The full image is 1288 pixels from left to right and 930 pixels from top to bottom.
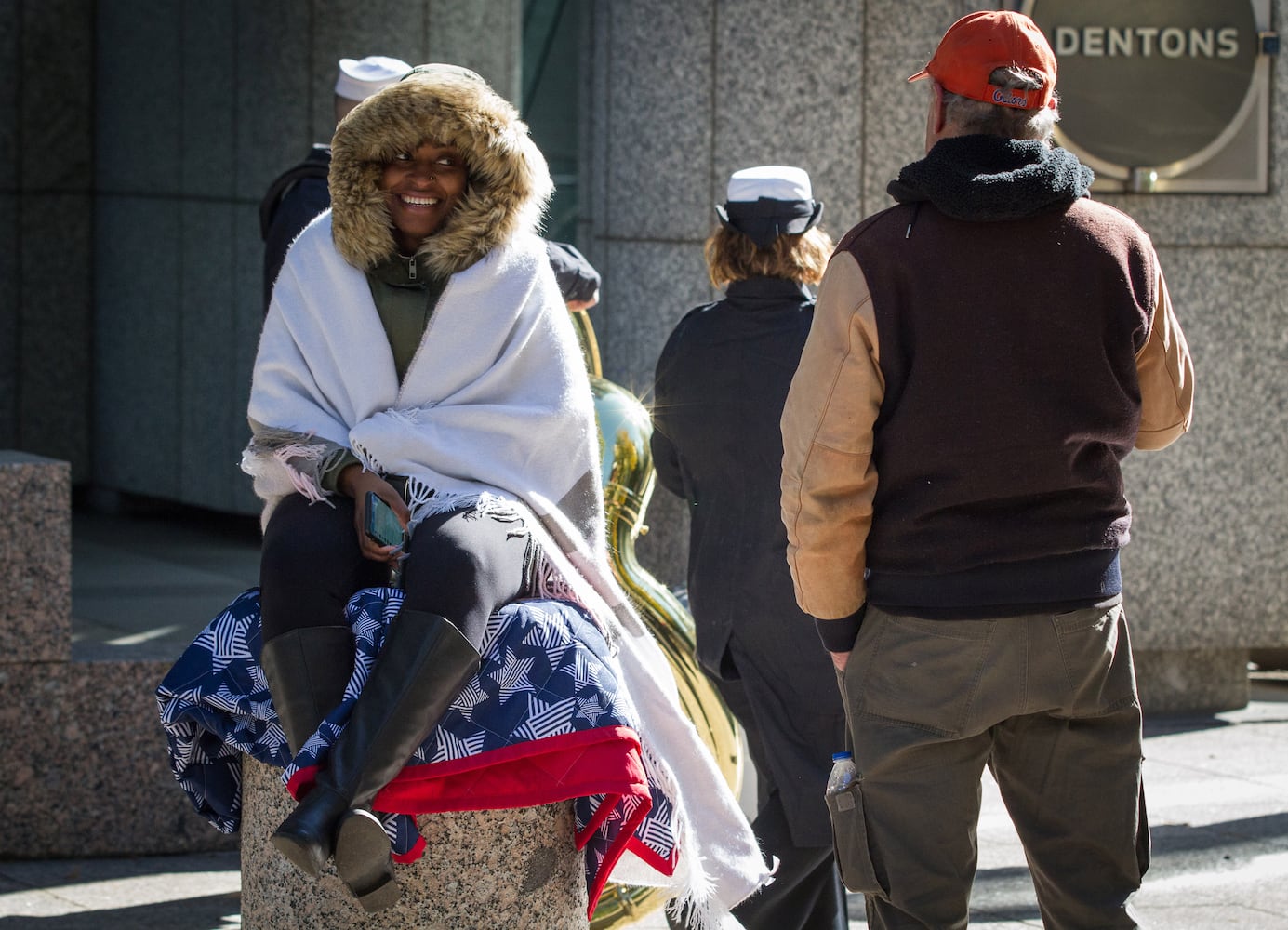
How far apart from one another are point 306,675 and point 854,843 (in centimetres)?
101

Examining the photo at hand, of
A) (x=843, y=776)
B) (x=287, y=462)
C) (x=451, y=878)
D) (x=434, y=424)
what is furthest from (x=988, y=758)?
(x=287, y=462)

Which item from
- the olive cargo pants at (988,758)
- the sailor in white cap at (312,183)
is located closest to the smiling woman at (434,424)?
the olive cargo pants at (988,758)

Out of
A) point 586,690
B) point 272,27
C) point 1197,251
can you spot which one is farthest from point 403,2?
point 586,690

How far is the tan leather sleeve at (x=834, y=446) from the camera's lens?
289 centimetres

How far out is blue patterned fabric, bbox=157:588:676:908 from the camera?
3.11 m

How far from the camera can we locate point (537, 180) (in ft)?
12.0

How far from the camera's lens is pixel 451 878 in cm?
319

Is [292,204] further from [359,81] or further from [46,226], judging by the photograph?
[46,226]

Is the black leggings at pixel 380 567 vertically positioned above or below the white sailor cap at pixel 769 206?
below

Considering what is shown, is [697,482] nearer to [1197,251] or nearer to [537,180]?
[537,180]

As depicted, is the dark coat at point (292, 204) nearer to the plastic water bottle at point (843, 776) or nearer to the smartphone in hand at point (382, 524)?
the smartphone in hand at point (382, 524)

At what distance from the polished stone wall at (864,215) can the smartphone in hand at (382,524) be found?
3.02 metres

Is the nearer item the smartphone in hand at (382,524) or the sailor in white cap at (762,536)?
the smartphone in hand at (382,524)

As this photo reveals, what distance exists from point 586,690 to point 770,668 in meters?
0.95
